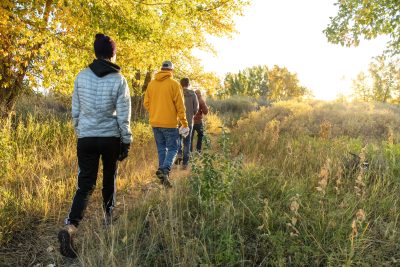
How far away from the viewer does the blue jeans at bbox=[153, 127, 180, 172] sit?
569 cm

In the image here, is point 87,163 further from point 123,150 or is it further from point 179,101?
point 179,101

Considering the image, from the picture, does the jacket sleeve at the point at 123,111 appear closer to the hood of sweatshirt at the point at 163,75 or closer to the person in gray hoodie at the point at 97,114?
the person in gray hoodie at the point at 97,114

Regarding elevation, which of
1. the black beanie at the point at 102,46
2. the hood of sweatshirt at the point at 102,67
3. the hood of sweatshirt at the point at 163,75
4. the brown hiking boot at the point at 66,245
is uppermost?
the black beanie at the point at 102,46

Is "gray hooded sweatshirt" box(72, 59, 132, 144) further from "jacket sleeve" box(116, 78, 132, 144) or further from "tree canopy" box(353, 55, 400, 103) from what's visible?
"tree canopy" box(353, 55, 400, 103)

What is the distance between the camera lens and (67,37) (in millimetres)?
5508

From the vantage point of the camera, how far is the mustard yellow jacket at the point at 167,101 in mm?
5660

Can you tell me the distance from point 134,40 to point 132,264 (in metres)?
5.33

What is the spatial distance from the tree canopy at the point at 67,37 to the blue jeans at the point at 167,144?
1.89 metres

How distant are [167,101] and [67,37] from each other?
6.71 feet

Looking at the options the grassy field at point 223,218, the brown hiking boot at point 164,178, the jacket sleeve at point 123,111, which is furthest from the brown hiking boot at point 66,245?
the brown hiking boot at point 164,178

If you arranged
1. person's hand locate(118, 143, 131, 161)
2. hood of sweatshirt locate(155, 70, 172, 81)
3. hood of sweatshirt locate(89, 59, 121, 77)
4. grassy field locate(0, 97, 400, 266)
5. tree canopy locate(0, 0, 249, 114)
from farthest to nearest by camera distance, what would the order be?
1. hood of sweatshirt locate(155, 70, 172, 81)
2. tree canopy locate(0, 0, 249, 114)
3. person's hand locate(118, 143, 131, 161)
4. hood of sweatshirt locate(89, 59, 121, 77)
5. grassy field locate(0, 97, 400, 266)

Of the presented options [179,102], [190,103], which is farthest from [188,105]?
[179,102]

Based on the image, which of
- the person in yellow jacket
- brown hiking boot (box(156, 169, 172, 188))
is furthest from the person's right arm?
brown hiking boot (box(156, 169, 172, 188))

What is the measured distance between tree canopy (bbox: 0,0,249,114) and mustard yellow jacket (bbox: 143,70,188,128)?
Answer: 140cm
